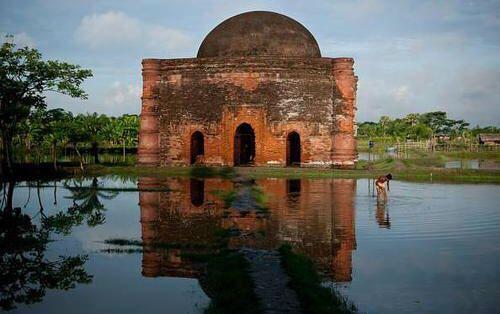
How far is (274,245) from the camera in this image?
9.91 m

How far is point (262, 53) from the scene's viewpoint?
28203 millimetres

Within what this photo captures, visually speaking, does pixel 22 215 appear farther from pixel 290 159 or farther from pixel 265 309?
pixel 290 159

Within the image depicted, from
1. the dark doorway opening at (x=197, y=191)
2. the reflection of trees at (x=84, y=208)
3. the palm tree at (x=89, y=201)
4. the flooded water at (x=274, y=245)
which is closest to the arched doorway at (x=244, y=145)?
the dark doorway opening at (x=197, y=191)

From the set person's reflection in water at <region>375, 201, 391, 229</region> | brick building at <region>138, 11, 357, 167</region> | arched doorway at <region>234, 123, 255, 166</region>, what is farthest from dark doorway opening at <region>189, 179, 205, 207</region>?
arched doorway at <region>234, 123, 255, 166</region>

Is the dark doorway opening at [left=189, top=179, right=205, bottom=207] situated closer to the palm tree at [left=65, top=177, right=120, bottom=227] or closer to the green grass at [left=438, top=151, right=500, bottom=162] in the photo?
the palm tree at [left=65, top=177, right=120, bottom=227]

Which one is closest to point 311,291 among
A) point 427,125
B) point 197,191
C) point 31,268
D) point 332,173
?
point 31,268

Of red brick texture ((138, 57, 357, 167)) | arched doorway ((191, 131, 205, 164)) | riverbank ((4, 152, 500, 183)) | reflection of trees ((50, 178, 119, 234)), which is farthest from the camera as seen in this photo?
arched doorway ((191, 131, 205, 164))

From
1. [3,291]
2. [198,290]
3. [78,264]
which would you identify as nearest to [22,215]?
[78,264]

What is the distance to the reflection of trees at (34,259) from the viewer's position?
749 centimetres

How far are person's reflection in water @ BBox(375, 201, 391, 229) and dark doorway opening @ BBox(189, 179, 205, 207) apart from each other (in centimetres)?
465

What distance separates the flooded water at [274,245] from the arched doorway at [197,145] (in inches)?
417

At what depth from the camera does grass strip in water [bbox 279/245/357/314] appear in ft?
20.9

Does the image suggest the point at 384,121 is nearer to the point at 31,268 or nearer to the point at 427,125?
the point at 427,125

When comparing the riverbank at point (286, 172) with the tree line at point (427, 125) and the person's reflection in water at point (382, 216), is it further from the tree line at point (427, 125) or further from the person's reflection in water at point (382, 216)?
the tree line at point (427, 125)
